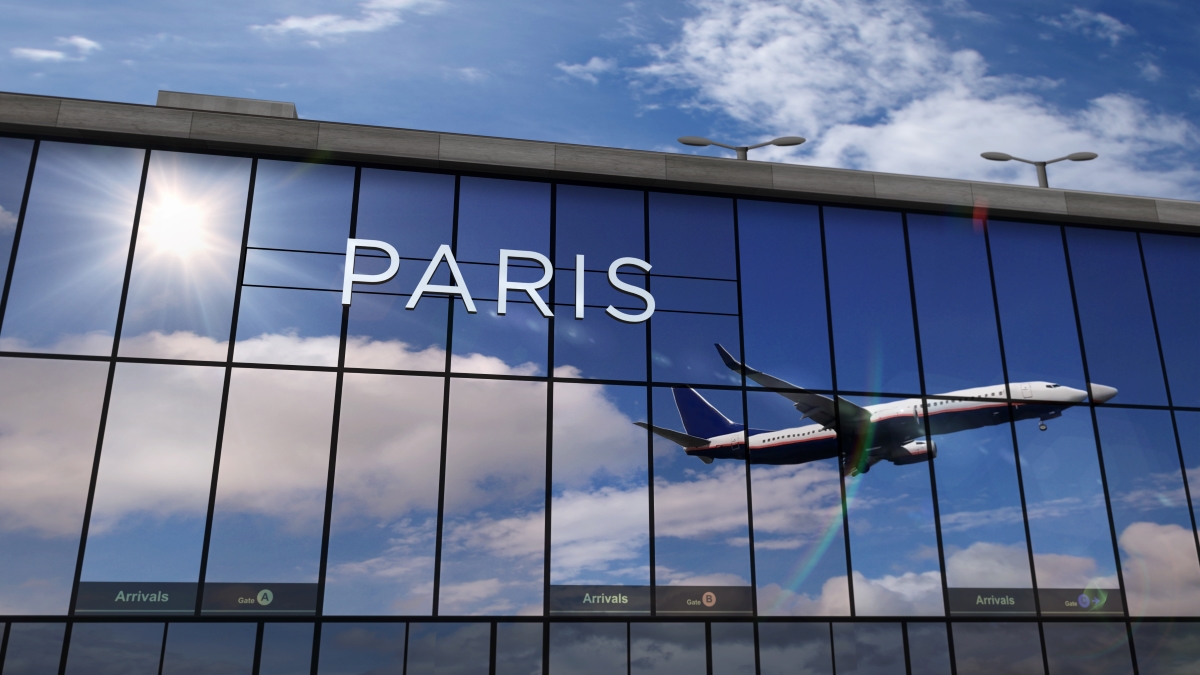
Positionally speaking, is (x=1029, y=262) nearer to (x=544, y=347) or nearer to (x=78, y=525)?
(x=544, y=347)

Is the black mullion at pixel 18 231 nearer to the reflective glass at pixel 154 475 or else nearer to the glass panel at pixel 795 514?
the reflective glass at pixel 154 475

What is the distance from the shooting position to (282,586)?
52.3 ft

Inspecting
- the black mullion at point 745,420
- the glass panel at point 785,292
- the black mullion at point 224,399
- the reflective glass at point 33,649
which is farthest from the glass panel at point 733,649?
the reflective glass at point 33,649

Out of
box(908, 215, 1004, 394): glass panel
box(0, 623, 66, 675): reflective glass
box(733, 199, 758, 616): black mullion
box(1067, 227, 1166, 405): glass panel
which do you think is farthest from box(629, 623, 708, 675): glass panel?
box(1067, 227, 1166, 405): glass panel

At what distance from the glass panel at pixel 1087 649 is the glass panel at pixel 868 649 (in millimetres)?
3238

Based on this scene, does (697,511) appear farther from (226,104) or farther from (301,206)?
(226,104)

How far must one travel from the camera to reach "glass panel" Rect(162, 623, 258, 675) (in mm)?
15430

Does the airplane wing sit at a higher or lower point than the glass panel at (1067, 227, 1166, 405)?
lower

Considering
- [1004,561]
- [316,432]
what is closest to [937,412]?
[1004,561]

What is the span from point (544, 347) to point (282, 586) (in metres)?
6.61

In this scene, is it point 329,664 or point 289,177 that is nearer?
point 329,664

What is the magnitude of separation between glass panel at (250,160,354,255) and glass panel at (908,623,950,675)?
1382 cm

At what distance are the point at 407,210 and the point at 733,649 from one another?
11.0 metres

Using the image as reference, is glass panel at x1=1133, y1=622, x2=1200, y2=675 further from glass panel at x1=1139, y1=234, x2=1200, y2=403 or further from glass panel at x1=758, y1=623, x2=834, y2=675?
glass panel at x1=758, y1=623, x2=834, y2=675
